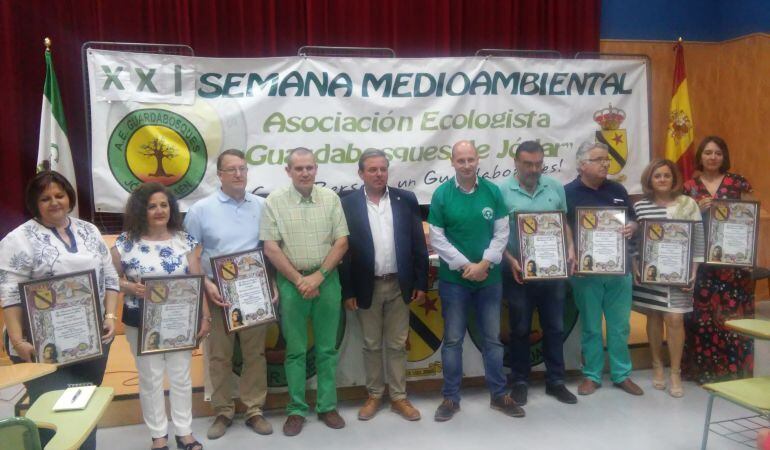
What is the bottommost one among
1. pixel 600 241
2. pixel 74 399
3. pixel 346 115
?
pixel 74 399

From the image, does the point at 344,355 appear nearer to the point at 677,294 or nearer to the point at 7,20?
the point at 677,294

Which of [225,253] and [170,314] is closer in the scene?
[170,314]

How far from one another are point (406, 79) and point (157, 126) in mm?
1912

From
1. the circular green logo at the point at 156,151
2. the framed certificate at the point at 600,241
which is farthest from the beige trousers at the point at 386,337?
the circular green logo at the point at 156,151

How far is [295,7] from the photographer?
5.51 m

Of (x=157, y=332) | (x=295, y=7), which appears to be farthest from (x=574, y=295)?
(x=295, y=7)

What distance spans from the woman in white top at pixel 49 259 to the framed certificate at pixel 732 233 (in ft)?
11.5

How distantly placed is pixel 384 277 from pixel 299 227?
58 cm

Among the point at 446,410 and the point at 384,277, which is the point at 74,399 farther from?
the point at 446,410

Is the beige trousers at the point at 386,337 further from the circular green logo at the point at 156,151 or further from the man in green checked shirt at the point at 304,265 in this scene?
the circular green logo at the point at 156,151

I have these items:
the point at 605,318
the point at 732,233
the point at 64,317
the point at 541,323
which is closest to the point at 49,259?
the point at 64,317

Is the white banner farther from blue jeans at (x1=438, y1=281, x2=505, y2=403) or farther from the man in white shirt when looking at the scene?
blue jeans at (x1=438, y1=281, x2=505, y2=403)

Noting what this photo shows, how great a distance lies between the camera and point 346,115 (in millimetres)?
4723

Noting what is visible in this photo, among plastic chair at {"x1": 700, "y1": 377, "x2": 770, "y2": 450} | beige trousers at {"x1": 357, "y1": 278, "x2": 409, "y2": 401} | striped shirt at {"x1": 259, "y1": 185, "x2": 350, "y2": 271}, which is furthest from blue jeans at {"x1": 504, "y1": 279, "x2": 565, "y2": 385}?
striped shirt at {"x1": 259, "y1": 185, "x2": 350, "y2": 271}
